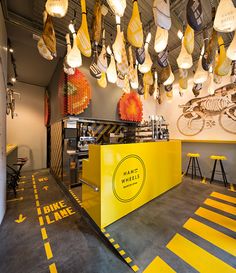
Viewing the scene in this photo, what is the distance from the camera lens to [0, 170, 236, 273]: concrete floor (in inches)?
53.3

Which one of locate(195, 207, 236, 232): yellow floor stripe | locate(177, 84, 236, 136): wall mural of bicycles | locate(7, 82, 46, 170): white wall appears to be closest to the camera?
locate(195, 207, 236, 232): yellow floor stripe

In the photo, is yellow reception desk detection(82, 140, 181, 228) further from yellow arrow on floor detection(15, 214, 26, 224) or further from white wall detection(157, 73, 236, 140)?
white wall detection(157, 73, 236, 140)

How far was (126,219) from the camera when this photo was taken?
202 cm

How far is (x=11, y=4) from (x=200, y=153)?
18.5 ft

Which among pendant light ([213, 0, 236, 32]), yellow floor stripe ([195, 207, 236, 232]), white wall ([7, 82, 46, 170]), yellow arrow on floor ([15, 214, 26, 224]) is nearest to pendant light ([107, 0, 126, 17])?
pendant light ([213, 0, 236, 32])

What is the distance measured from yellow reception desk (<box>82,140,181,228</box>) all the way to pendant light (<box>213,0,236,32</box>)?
1.65m

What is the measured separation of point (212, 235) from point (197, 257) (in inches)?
19.1

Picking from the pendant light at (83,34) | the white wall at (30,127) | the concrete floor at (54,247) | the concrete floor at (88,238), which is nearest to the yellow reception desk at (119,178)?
the concrete floor at (88,238)

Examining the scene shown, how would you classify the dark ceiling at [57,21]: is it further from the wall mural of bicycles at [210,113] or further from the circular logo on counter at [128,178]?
the circular logo on counter at [128,178]

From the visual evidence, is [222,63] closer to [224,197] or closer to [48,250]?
[224,197]

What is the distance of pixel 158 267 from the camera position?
4.28 ft

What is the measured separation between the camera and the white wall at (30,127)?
5027 mm

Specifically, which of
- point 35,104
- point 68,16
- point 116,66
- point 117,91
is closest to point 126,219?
point 116,66

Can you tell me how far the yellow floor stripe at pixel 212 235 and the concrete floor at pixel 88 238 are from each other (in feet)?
0.20
